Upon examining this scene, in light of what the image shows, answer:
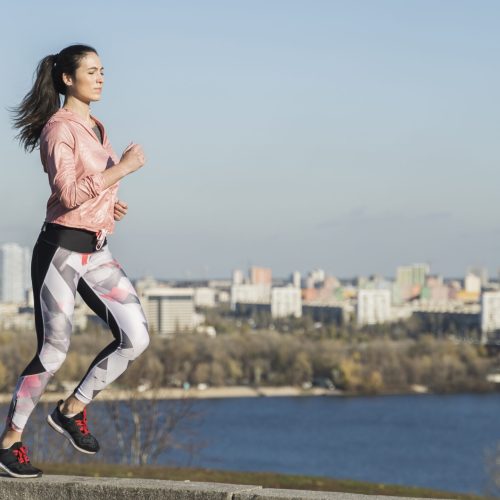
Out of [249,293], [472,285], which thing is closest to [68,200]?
[249,293]

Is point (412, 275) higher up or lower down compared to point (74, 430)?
lower down

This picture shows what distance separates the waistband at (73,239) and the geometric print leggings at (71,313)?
12mm

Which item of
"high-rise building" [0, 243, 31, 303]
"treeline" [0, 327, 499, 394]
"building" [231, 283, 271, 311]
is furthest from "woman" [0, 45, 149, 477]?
"building" [231, 283, 271, 311]

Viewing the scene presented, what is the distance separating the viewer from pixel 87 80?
10.3 feet

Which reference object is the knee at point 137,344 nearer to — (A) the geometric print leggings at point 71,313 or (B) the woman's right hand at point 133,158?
(A) the geometric print leggings at point 71,313

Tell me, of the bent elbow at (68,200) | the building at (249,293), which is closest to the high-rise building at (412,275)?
the building at (249,293)

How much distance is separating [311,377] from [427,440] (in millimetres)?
29209

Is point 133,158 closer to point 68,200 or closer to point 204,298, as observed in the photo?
point 68,200

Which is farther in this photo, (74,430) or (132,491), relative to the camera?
(74,430)

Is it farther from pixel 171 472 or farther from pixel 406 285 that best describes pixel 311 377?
pixel 406 285

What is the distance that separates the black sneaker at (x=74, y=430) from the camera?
3.09 meters

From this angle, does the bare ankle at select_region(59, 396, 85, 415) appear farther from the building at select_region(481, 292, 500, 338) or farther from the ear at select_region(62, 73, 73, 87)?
the building at select_region(481, 292, 500, 338)

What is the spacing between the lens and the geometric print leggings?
3.04 m

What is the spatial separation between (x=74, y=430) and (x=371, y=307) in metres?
119
